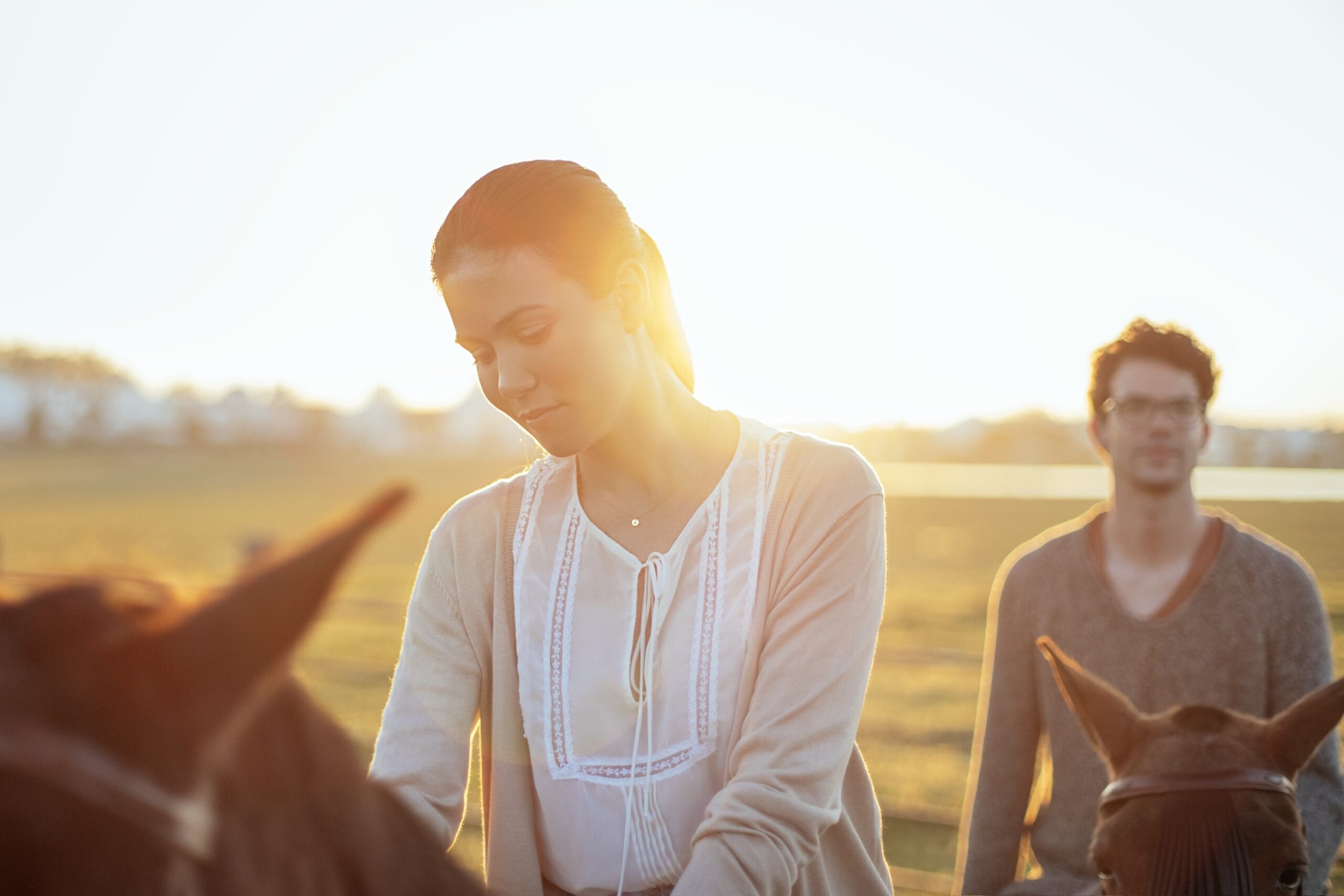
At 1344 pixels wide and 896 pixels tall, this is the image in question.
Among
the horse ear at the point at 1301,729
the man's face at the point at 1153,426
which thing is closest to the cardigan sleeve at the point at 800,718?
the horse ear at the point at 1301,729

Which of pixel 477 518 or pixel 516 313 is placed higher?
pixel 516 313

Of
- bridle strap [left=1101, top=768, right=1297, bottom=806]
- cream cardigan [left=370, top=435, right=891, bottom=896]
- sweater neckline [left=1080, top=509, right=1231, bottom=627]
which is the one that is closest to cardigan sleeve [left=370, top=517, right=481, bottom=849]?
cream cardigan [left=370, top=435, right=891, bottom=896]

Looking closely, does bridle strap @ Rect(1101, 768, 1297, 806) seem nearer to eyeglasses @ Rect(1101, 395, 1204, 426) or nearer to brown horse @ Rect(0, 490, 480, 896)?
eyeglasses @ Rect(1101, 395, 1204, 426)

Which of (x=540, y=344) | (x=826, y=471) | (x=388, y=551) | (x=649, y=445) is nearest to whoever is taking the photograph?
(x=540, y=344)

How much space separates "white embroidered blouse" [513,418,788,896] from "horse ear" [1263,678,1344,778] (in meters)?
1.36

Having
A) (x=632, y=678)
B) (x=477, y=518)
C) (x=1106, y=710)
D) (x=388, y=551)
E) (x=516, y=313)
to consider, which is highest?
(x=516, y=313)

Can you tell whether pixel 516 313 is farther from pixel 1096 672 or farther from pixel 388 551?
pixel 388 551

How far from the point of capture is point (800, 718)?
6.50 ft

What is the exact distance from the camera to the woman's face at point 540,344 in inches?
81.3

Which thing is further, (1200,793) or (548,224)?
(1200,793)

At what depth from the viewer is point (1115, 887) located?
7.61 ft

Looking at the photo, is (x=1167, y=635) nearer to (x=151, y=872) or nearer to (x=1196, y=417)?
(x=1196, y=417)

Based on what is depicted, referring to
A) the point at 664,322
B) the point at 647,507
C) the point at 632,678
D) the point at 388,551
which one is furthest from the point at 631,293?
the point at 388,551

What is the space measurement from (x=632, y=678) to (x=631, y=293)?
907 mm
